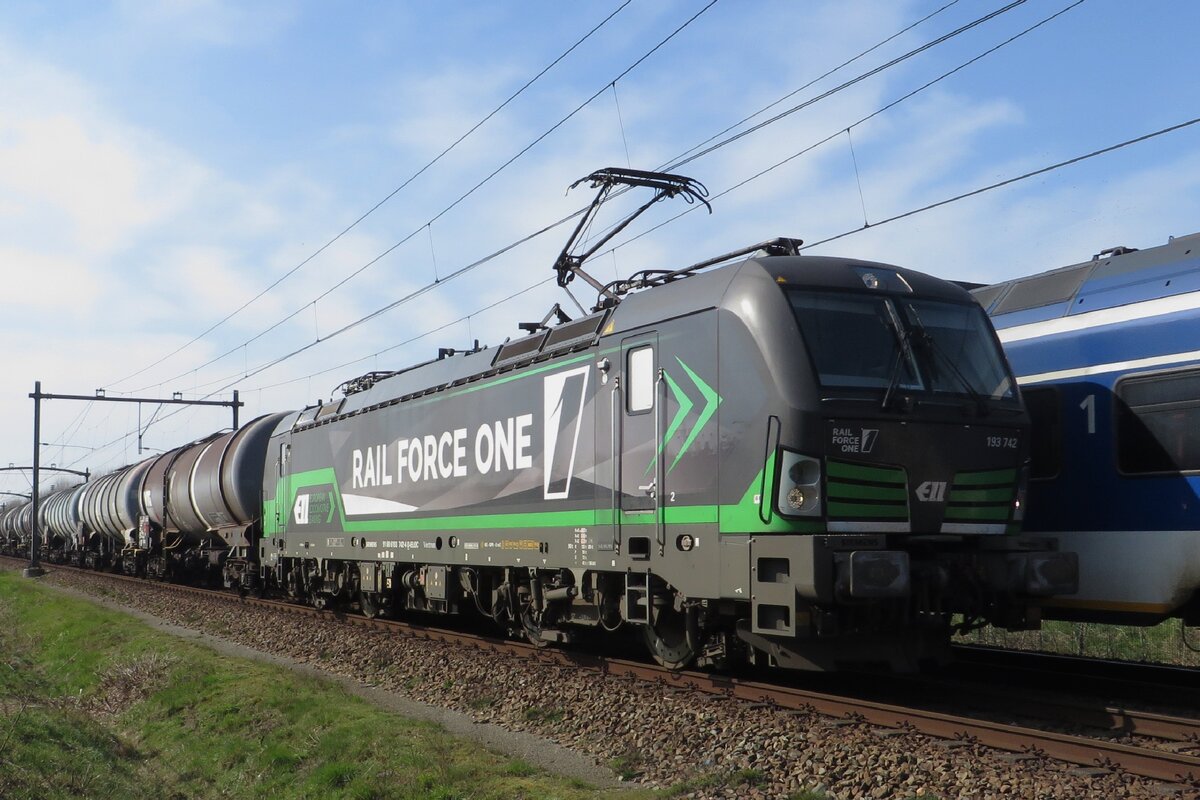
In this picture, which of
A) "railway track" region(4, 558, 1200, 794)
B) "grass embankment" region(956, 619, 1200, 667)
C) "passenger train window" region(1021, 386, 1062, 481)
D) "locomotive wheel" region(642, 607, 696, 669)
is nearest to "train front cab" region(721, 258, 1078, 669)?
"railway track" region(4, 558, 1200, 794)

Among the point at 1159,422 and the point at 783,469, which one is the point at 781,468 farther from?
the point at 1159,422

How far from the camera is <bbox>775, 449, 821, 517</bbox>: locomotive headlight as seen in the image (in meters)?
8.21

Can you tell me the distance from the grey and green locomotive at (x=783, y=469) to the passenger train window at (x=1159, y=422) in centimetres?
102

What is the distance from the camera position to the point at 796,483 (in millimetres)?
8227

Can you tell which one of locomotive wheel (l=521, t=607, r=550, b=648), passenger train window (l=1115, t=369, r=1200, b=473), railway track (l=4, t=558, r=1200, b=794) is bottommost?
railway track (l=4, t=558, r=1200, b=794)

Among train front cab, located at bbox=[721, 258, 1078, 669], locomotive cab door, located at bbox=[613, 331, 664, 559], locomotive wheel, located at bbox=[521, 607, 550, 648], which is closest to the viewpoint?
train front cab, located at bbox=[721, 258, 1078, 669]

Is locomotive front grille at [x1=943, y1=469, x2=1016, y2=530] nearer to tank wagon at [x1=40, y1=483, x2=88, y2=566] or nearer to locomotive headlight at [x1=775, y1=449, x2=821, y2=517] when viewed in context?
locomotive headlight at [x1=775, y1=449, x2=821, y2=517]

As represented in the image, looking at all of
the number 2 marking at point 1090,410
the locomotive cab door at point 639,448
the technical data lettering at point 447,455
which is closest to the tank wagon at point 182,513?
the technical data lettering at point 447,455

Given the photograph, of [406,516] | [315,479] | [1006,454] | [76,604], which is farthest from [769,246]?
[76,604]

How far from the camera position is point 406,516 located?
1499cm

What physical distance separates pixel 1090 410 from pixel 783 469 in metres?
3.44

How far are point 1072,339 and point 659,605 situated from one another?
4.52 metres

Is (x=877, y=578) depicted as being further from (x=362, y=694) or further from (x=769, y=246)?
(x=362, y=694)

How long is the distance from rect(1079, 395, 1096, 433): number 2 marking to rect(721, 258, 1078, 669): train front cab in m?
1.02
